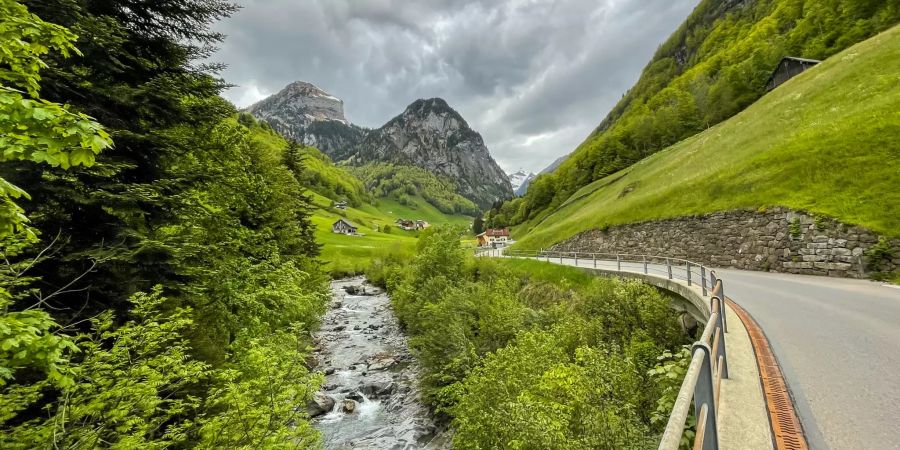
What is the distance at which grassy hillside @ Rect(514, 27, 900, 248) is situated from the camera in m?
19.5

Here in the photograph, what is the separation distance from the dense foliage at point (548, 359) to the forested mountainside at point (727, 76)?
226ft

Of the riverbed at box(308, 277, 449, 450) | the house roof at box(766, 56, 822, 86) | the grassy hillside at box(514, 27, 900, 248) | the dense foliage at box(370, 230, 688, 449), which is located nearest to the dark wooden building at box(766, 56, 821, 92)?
the house roof at box(766, 56, 822, 86)

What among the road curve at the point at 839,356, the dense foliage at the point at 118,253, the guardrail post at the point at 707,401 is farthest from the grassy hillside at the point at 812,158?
the dense foliage at the point at 118,253

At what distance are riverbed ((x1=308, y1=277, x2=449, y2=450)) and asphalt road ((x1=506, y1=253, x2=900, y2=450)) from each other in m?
12.1

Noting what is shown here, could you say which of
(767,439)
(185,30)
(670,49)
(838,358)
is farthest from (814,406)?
(670,49)

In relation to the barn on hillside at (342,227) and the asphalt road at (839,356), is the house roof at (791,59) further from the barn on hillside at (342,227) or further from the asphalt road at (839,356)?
the barn on hillside at (342,227)

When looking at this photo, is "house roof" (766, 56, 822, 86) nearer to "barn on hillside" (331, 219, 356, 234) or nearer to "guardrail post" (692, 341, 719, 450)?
"guardrail post" (692, 341, 719, 450)

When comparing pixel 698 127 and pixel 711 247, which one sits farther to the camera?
pixel 698 127

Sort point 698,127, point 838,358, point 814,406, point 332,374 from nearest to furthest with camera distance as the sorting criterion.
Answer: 1. point 814,406
2. point 838,358
3. point 332,374
4. point 698,127

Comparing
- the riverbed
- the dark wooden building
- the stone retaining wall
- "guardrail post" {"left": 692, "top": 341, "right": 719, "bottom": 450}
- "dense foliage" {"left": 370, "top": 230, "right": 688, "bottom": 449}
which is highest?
the dark wooden building

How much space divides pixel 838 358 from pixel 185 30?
1799 cm

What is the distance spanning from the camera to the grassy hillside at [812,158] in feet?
63.9

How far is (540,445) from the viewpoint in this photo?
323 inches

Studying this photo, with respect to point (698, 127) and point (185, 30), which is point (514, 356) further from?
point (698, 127)
